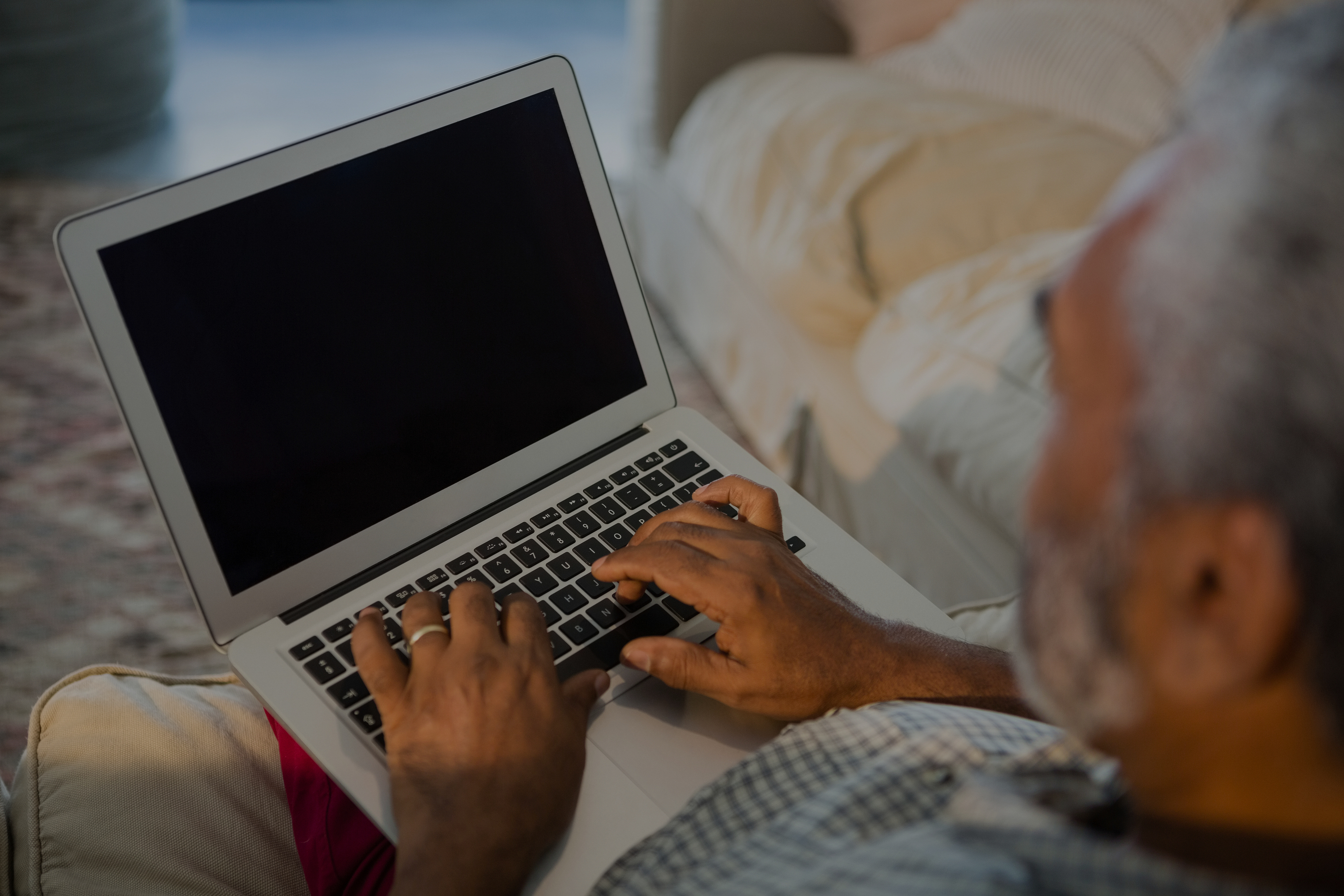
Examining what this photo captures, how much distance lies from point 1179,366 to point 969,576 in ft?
3.07

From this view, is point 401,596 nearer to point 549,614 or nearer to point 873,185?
point 549,614

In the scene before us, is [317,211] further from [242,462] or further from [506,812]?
[506,812]

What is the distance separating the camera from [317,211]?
782 mm

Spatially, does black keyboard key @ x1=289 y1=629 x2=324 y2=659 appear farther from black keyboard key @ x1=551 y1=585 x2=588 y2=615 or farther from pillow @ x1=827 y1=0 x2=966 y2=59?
pillow @ x1=827 y1=0 x2=966 y2=59

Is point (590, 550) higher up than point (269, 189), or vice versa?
point (269, 189)

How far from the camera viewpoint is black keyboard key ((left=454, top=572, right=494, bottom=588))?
0.84 m

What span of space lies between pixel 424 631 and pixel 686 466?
1.00 feet

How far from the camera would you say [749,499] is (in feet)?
2.87

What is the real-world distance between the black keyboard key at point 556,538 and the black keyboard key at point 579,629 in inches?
2.8

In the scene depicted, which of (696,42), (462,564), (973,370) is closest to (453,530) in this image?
(462,564)

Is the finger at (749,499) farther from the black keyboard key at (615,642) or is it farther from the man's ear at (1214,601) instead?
the man's ear at (1214,601)

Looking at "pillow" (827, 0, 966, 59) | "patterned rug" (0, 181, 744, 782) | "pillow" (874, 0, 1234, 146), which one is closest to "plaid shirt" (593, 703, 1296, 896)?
"patterned rug" (0, 181, 744, 782)

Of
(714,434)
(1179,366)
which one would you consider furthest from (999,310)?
(1179,366)

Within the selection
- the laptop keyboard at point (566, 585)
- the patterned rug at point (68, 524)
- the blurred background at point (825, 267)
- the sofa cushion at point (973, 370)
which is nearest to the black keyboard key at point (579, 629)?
the laptop keyboard at point (566, 585)
